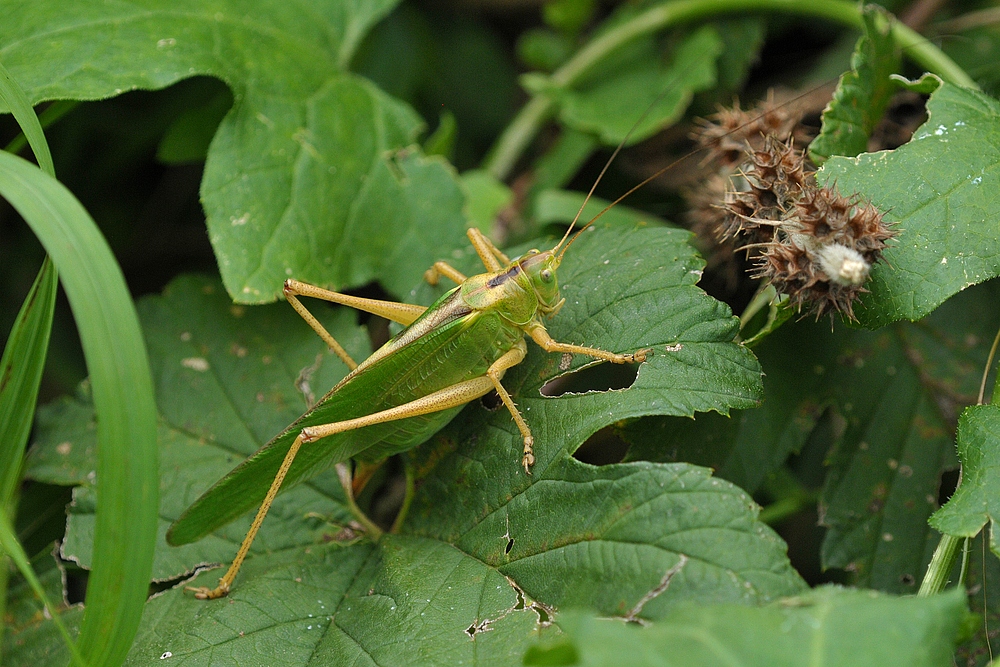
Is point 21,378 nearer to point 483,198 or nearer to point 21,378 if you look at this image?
point 21,378

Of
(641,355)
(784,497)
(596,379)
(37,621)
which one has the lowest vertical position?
(37,621)

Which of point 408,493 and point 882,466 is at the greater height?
point 882,466

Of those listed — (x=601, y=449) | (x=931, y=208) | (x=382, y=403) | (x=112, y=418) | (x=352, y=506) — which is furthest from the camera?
(x=601, y=449)

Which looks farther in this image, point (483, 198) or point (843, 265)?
point (483, 198)

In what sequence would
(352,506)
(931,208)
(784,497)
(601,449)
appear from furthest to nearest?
1. (601,449)
2. (784,497)
3. (352,506)
4. (931,208)

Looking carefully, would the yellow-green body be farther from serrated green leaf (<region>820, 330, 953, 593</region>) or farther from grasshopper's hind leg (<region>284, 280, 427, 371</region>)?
serrated green leaf (<region>820, 330, 953, 593</region>)

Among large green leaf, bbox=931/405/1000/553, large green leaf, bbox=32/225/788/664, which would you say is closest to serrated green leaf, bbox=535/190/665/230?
large green leaf, bbox=32/225/788/664

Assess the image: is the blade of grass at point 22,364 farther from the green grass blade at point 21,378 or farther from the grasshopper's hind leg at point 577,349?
the grasshopper's hind leg at point 577,349

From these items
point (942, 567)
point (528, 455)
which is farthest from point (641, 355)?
point (942, 567)
